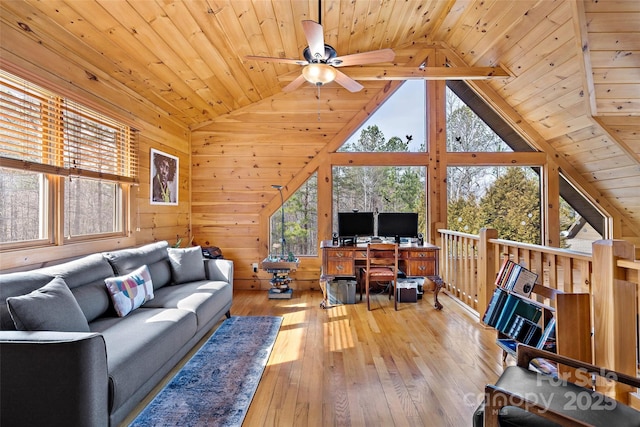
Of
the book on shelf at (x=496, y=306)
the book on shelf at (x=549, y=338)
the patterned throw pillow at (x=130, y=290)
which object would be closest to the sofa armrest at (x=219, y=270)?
the patterned throw pillow at (x=130, y=290)

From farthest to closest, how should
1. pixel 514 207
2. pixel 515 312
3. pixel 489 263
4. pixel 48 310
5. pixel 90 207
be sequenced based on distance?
pixel 514 207
pixel 489 263
pixel 90 207
pixel 515 312
pixel 48 310

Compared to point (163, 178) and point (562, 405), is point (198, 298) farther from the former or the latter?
point (562, 405)

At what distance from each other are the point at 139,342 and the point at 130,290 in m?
0.72

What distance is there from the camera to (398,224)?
4.19 meters

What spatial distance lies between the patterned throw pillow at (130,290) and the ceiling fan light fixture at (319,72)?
7.31 ft

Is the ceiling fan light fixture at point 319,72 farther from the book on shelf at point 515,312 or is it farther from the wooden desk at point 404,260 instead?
the book on shelf at point 515,312

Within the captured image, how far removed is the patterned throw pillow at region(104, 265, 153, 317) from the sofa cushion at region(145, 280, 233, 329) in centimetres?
11

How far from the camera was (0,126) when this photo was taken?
2.00 m

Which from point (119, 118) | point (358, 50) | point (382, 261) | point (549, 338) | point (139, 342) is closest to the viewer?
point (139, 342)

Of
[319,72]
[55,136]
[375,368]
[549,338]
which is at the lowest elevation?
[375,368]

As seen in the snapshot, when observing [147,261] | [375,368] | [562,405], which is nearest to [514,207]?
[375,368]

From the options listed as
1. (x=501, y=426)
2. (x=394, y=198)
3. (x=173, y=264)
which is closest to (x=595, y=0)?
(x=394, y=198)

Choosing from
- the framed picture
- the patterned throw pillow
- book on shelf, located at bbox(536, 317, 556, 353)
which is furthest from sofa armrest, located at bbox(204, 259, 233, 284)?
book on shelf, located at bbox(536, 317, 556, 353)

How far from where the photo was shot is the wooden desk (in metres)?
3.77
